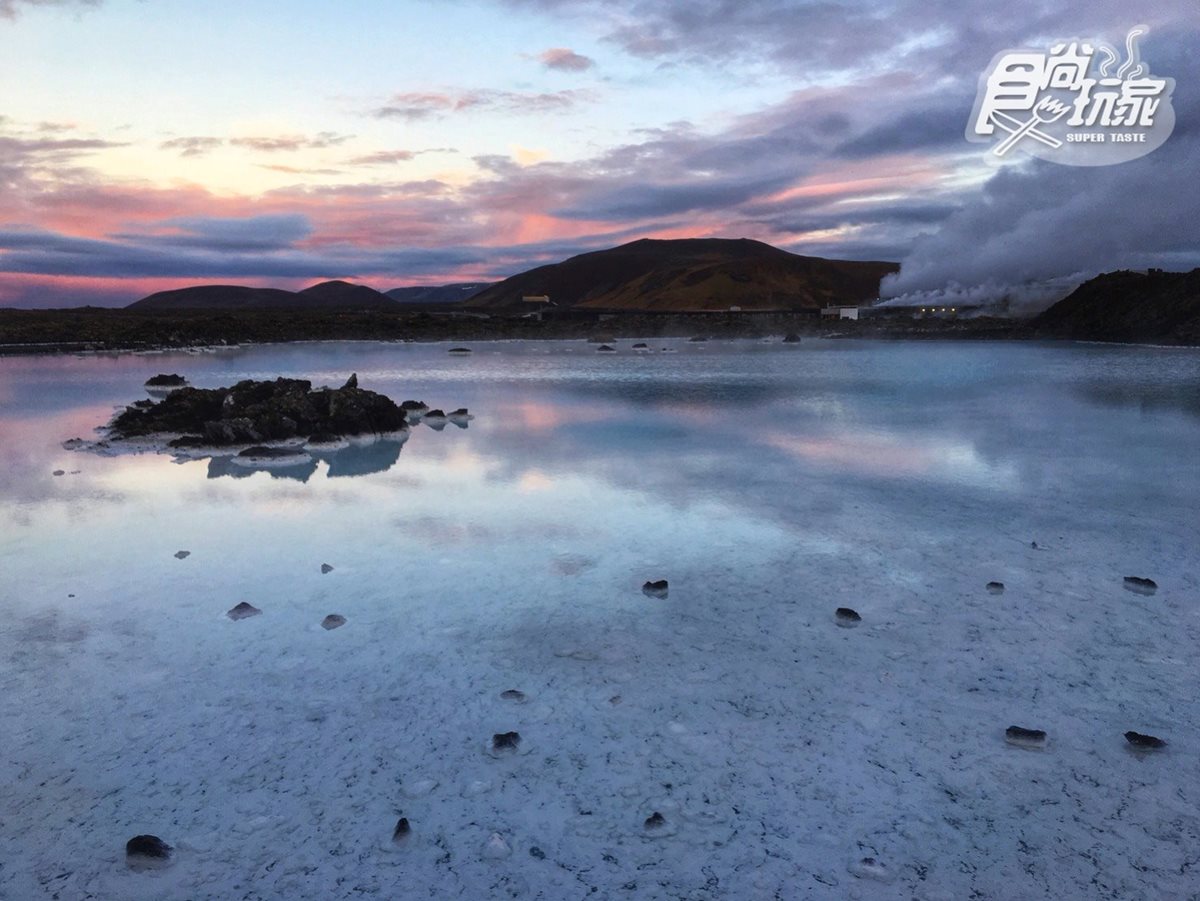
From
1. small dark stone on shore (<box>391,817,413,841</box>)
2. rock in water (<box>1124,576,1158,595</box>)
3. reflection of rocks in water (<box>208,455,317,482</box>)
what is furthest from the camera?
reflection of rocks in water (<box>208,455,317,482</box>)

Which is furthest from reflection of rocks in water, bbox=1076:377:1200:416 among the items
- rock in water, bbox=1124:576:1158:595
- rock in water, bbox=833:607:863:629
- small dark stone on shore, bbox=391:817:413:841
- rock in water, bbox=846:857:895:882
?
small dark stone on shore, bbox=391:817:413:841

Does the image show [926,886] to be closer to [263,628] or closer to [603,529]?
[263,628]

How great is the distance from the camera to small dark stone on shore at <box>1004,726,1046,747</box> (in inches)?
223

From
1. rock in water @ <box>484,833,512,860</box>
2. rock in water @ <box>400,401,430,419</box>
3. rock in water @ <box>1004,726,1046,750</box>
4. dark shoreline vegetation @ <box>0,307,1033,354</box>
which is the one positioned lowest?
rock in water @ <box>484,833,512,860</box>

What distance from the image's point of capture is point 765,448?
19.2 metres

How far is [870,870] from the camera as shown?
14.6 feet

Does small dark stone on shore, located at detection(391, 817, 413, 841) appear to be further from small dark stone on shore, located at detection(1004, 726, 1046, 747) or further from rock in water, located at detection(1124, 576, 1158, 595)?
rock in water, located at detection(1124, 576, 1158, 595)

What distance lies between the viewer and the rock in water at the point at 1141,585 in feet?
28.5

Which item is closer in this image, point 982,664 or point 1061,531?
point 982,664

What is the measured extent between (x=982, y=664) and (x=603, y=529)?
231 inches

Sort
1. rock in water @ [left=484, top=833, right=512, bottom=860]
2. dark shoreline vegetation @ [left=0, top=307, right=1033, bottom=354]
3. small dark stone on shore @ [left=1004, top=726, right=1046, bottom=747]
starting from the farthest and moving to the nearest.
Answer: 1. dark shoreline vegetation @ [left=0, top=307, right=1033, bottom=354]
2. small dark stone on shore @ [left=1004, top=726, right=1046, bottom=747]
3. rock in water @ [left=484, top=833, right=512, bottom=860]

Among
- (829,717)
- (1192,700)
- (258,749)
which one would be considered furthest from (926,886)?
(258,749)

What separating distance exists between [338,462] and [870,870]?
1524 cm

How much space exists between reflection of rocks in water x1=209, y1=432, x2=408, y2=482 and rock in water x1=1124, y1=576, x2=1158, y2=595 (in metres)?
13.5
